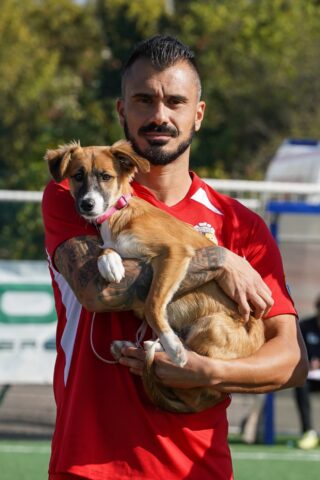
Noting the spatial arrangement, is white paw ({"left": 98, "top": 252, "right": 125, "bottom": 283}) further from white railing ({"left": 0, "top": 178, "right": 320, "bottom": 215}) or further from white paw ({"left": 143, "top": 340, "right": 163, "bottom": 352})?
white railing ({"left": 0, "top": 178, "right": 320, "bottom": 215})

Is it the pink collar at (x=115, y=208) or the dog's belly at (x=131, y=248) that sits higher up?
the pink collar at (x=115, y=208)

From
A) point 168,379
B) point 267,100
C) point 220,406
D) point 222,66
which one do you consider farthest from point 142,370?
point 222,66

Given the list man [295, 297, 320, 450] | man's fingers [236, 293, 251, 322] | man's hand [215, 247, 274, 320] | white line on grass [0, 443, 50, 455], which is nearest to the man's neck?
man's hand [215, 247, 274, 320]

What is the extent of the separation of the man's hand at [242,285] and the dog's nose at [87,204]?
482 millimetres

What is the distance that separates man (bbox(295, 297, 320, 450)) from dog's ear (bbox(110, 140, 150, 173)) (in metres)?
7.30

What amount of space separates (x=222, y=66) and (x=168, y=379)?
45.6 metres

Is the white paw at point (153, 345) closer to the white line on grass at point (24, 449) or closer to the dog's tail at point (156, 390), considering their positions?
the dog's tail at point (156, 390)

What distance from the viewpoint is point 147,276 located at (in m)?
3.84

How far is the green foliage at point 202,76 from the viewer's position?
4097 cm

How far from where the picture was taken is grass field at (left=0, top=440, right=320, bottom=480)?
9281mm

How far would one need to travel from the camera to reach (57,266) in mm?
3895

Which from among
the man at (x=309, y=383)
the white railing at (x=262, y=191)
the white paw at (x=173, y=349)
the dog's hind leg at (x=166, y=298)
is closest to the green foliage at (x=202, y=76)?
the white railing at (x=262, y=191)

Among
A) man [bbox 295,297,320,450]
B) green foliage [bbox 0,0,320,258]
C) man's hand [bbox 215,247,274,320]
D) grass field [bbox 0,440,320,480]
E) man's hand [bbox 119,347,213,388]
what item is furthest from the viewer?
green foliage [bbox 0,0,320,258]

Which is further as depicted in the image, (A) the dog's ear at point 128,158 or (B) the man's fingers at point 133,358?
(A) the dog's ear at point 128,158
